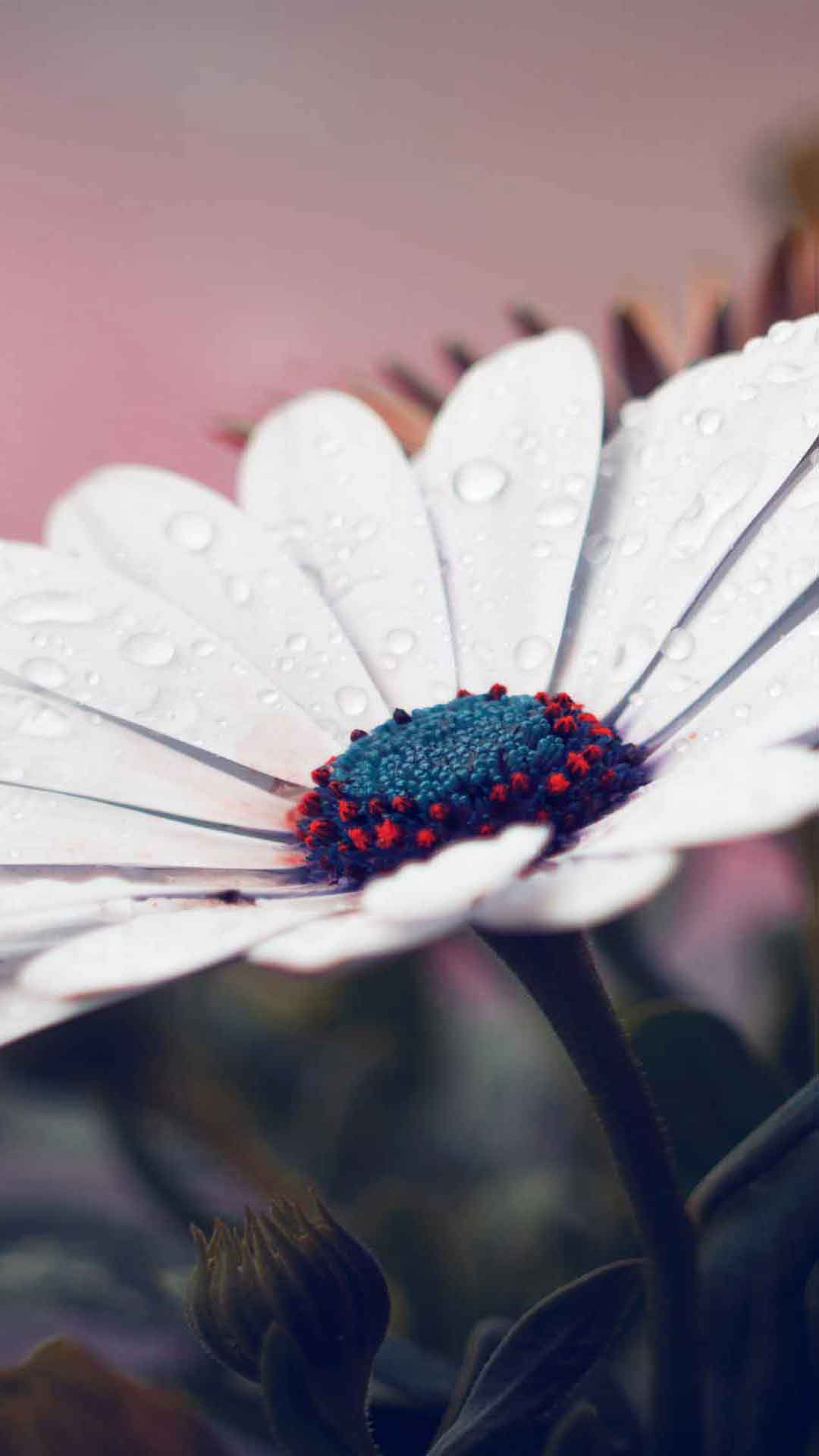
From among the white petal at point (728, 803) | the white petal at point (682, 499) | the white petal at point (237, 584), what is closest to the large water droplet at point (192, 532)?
the white petal at point (237, 584)

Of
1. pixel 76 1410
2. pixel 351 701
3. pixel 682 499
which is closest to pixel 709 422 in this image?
pixel 682 499

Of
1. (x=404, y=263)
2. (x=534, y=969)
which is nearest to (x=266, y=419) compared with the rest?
(x=534, y=969)

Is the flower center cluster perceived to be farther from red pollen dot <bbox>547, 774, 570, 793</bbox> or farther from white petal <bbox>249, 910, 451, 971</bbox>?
white petal <bbox>249, 910, 451, 971</bbox>

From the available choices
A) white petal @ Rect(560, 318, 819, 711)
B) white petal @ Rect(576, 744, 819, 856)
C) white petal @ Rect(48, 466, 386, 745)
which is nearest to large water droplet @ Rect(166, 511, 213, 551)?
white petal @ Rect(48, 466, 386, 745)

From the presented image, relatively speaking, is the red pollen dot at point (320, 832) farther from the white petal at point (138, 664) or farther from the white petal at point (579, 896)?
the white petal at point (579, 896)

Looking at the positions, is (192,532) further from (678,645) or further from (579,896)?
(579,896)

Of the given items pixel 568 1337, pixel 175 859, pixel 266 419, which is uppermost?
pixel 266 419

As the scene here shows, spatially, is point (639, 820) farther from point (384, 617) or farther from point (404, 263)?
point (404, 263)
